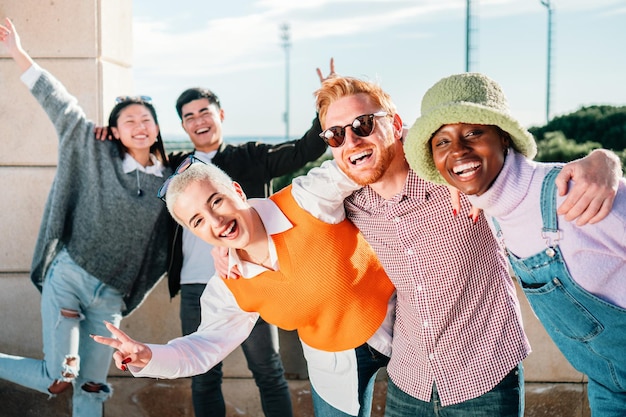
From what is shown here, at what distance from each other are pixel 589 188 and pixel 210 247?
2.64 m

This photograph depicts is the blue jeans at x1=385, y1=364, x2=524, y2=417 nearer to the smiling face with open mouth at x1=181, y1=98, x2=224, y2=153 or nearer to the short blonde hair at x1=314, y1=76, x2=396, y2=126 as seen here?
the short blonde hair at x1=314, y1=76, x2=396, y2=126

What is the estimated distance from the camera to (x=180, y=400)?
5109 millimetres

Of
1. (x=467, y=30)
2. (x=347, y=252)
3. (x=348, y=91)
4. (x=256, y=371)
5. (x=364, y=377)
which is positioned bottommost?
(x=256, y=371)

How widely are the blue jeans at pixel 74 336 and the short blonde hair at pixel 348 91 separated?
2019 mm

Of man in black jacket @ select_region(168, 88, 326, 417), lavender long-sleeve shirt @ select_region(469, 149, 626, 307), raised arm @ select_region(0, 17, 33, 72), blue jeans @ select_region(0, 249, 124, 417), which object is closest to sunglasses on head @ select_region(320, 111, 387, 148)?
lavender long-sleeve shirt @ select_region(469, 149, 626, 307)

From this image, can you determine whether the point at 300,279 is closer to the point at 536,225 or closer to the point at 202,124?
the point at 536,225

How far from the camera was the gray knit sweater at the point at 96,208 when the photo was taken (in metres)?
4.14

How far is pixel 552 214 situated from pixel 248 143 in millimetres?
2646

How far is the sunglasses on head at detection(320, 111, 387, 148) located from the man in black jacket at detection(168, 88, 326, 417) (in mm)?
1316

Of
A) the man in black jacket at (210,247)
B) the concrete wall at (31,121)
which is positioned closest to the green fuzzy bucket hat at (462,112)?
the man in black jacket at (210,247)

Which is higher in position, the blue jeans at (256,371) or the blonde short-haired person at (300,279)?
the blonde short-haired person at (300,279)

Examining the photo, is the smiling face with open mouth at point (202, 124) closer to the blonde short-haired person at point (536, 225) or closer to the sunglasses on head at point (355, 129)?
the sunglasses on head at point (355, 129)

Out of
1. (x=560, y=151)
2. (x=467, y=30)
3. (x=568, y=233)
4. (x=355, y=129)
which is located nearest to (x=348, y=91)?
(x=355, y=129)

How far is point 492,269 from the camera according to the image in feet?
8.59
